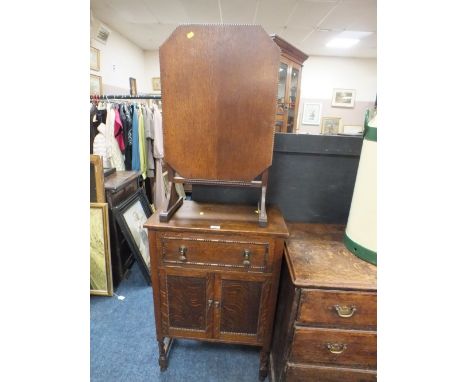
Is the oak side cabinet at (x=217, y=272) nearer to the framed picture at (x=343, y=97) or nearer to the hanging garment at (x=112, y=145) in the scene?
the hanging garment at (x=112, y=145)

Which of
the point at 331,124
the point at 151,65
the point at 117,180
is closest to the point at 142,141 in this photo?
the point at 117,180

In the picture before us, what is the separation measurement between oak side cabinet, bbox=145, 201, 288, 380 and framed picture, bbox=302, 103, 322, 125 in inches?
192

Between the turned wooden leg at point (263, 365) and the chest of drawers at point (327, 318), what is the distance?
0.16 m

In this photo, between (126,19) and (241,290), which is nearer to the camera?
(241,290)

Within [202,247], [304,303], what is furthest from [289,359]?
[202,247]

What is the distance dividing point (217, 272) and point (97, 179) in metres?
1.08

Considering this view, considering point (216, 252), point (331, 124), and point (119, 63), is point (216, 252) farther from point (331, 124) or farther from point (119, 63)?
point (331, 124)

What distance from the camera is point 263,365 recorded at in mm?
1202

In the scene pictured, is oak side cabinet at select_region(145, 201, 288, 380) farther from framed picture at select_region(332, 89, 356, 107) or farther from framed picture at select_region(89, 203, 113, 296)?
framed picture at select_region(332, 89, 356, 107)

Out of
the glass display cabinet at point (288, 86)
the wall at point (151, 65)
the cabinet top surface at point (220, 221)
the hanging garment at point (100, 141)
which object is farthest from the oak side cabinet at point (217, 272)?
the wall at point (151, 65)
